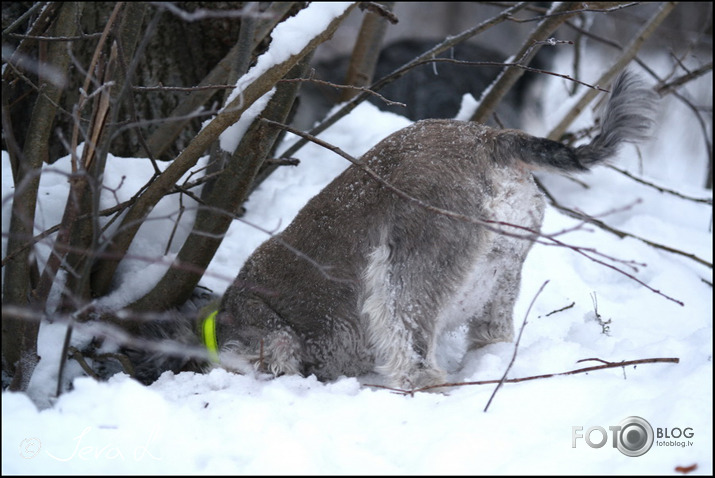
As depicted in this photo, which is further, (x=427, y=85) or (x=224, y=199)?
(x=427, y=85)

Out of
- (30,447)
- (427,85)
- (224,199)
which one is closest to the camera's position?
(30,447)

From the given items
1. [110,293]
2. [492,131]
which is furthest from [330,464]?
[110,293]

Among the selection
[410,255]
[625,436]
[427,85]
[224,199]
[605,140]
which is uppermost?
[427,85]

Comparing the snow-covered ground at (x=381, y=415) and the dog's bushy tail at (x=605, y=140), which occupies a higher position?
the dog's bushy tail at (x=605, y=140)

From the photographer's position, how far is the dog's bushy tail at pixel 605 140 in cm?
260

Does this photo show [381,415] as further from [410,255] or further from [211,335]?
[211,335]

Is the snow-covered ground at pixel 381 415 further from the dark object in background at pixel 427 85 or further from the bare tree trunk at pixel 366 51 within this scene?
the dark object in background at pixel 427 85

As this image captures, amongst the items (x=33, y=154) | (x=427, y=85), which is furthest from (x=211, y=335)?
(x=427, y=85)

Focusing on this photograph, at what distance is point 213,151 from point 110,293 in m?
0.95

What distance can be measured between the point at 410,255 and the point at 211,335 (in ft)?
3.43

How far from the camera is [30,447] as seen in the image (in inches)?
71.5

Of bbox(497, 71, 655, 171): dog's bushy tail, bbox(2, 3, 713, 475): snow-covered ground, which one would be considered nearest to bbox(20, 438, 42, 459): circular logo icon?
bbox(2, 3, 713, 475): snow-covered ground

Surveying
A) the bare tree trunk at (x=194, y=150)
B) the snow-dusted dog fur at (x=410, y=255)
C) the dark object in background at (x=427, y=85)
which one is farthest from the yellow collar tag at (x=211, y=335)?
the dark object in background at (x=427, y=85)

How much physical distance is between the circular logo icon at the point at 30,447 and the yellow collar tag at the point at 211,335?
3.77 ft
